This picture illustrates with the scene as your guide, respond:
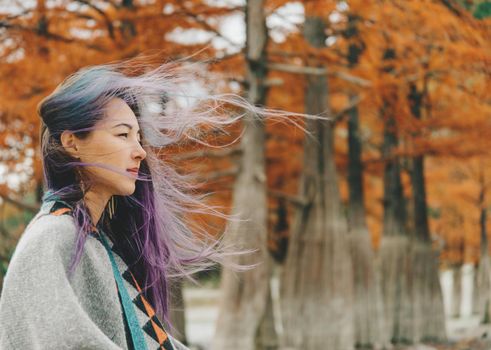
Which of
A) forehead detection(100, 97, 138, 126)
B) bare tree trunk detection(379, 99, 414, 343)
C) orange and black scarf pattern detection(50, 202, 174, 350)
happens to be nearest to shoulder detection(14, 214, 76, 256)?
→ orange and black scarf pattern detection(50, 202, 174, 350)

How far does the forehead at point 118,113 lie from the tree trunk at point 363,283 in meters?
14.1

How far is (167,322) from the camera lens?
97.5 inches

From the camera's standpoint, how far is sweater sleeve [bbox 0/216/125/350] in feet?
5.74

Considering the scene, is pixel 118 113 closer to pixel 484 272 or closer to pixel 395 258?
pixel 395 258

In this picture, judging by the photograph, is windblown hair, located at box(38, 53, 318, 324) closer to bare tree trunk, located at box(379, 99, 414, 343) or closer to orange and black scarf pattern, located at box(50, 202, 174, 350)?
orange and black scarf pattern, located at box(50, 202, 174, 350)

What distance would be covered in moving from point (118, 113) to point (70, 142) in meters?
0.15

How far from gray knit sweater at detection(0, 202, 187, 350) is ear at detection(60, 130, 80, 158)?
0.19 meters

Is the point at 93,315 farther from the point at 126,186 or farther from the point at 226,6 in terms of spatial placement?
the point at 226,6

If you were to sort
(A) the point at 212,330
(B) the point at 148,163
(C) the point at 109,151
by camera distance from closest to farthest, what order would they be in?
(C) the point at 109,151 < (B) the point at 148,163 < (A) the point at 212,330

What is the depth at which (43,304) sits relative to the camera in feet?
5.80

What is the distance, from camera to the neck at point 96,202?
209 cm

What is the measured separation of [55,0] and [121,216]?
786cm

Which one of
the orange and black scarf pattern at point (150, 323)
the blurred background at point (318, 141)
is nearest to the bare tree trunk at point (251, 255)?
the blurred background at point (318, 141)

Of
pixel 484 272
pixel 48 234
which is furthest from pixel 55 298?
pixel 484 272
